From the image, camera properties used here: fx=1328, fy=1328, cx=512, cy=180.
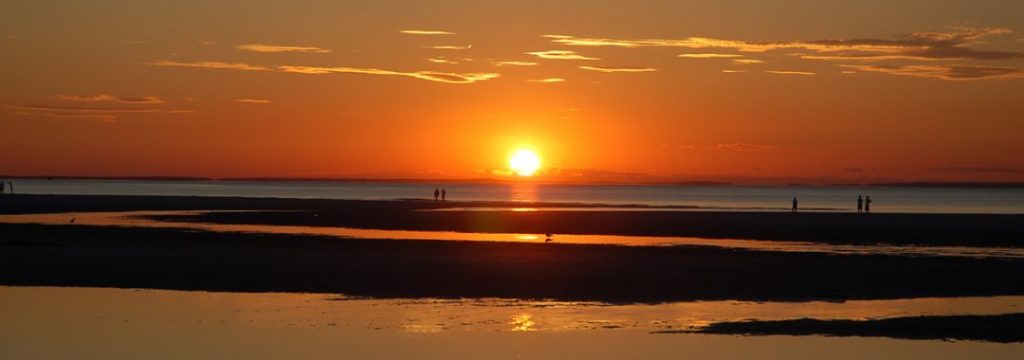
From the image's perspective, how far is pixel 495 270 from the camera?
36625mm

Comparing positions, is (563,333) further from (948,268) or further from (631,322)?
(948,268)

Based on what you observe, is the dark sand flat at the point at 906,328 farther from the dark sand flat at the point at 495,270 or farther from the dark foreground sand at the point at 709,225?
the dark foreground sand at the point at 709,225

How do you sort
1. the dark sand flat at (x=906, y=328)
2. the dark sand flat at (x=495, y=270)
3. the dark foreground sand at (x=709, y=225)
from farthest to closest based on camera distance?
the dark foreground sand at (x=709, y=225)
the dark sand flat at (x=495, y=270)
the dark sand flat at (x=906, y=328)

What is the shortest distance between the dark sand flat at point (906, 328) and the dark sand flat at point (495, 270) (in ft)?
14.1

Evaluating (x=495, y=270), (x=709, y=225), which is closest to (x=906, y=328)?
(x=495, y=270)

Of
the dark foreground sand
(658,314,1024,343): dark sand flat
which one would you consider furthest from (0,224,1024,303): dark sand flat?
the dark foreground sand

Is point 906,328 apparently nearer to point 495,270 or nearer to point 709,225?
point 495,270

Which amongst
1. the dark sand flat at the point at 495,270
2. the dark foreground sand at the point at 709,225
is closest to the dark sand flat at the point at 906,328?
the dark sand flat at the point at 495,270

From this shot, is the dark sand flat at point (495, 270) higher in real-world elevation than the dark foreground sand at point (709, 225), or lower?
lower

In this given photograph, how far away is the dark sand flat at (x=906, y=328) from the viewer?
2409 centimetres

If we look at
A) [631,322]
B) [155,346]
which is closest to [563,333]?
[631,322]

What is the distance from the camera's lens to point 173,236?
171 feet

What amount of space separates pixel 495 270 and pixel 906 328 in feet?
46.0

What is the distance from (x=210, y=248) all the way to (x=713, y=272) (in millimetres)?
17521
